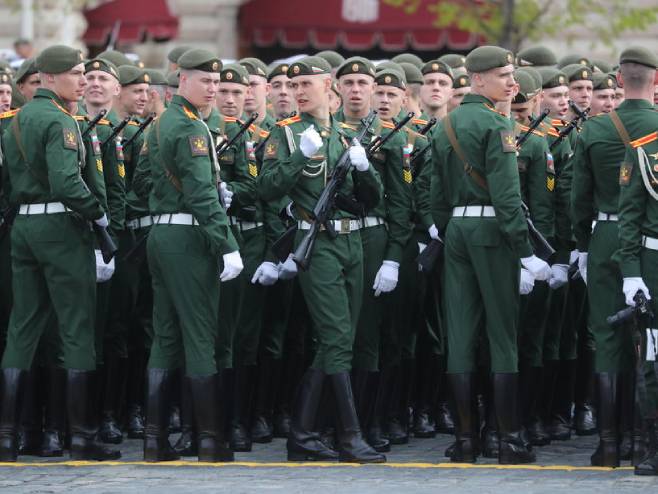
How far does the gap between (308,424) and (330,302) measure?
67 centimetres

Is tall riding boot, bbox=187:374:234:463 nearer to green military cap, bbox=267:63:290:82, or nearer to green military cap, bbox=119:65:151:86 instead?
green military cap, bbox=119:65:151:86

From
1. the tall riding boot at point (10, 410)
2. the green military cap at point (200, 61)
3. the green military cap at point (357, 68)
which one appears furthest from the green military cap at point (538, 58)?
the tall riding boot at point (10, 410)

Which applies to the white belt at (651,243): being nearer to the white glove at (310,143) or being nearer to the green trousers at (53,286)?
the white glove at (310,143)

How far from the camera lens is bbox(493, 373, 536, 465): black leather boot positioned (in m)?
10.3

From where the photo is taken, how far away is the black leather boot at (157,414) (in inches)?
409

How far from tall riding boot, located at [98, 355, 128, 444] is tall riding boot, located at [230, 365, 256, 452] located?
0.78 metres

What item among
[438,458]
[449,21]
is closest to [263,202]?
[438,458]

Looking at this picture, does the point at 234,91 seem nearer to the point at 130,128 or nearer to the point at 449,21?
the point at 130,128

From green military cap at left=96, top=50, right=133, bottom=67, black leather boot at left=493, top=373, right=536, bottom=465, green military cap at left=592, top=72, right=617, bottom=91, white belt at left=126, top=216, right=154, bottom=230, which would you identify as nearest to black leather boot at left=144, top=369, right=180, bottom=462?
white belt at left=126, top=216, right=154, bottom=230

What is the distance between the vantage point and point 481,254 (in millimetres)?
10328

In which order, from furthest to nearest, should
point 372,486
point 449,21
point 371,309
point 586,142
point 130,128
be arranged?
point 449,21 < point 130,128 < point 371,309 < point 586,142 < point 372,486

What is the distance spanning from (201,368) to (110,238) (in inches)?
35.8

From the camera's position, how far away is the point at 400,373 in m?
11.6

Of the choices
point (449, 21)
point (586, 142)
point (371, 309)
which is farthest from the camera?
point (449, 21)
